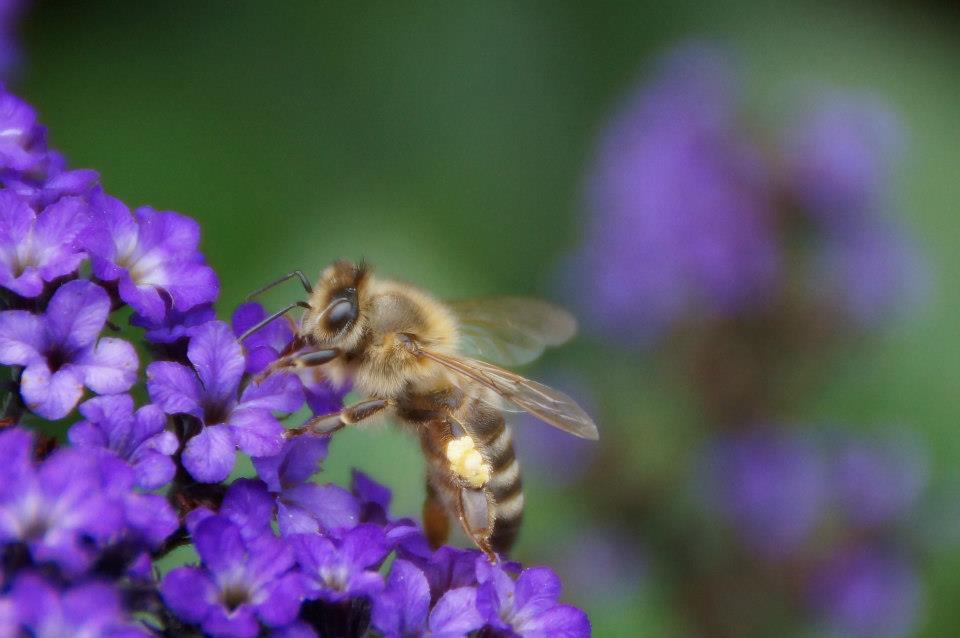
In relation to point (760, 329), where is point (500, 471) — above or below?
below

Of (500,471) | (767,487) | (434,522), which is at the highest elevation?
(500,471)

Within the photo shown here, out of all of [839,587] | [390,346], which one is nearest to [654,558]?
[839,587]

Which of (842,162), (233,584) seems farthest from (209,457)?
(842,162)

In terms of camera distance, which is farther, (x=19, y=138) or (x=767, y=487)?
(x=767, y=487)

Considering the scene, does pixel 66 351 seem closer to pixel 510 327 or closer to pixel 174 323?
pixel 174 323

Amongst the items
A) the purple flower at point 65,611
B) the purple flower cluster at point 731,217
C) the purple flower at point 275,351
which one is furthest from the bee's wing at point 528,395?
the purple flower cluster at point 731,217

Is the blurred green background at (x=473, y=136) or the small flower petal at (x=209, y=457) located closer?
the small flower petal at (x=209, y=457)

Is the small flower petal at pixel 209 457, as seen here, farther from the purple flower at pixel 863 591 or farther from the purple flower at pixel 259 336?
the purple flower at pixel 863 591
